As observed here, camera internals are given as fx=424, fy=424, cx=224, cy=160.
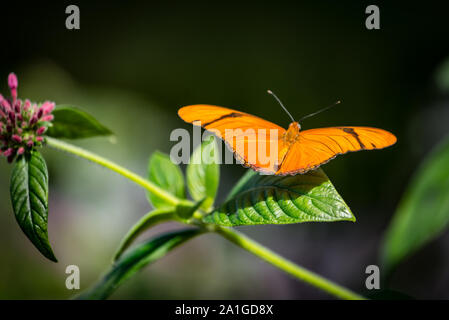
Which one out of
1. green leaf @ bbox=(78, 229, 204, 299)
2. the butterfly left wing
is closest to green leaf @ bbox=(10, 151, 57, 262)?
green leaf @ bbox=(78, 229, 204, 299)

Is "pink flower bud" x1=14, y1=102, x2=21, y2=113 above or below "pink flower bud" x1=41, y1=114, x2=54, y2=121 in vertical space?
above

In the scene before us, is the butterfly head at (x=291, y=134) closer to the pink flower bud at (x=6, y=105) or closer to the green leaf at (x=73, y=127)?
the green leaf at (x=73, y=127)

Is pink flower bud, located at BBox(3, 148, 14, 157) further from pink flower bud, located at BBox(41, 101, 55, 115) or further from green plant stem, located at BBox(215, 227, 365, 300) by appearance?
green plant stem, located at BBox(215, 227, 365, 300)

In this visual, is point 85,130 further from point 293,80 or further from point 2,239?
point 293,80

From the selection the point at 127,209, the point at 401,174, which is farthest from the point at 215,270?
the point at 401,174

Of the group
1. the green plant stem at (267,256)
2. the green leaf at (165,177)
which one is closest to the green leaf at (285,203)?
the green plant stem at (267,256)
